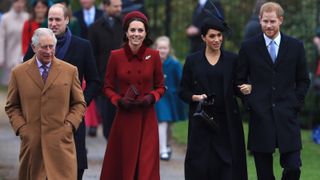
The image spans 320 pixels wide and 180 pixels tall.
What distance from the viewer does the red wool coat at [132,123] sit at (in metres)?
11.0

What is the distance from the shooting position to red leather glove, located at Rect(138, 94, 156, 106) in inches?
428

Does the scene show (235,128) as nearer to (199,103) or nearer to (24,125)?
(199,103)

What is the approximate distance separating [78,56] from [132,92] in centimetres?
68

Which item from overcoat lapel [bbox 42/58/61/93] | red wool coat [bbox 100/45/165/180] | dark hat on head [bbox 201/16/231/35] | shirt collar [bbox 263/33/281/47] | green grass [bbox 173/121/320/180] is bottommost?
green grass [bbox 173/121/320/180]

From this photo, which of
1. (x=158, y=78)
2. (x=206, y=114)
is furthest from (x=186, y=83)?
(x=206, y=114)

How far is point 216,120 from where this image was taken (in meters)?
10.7

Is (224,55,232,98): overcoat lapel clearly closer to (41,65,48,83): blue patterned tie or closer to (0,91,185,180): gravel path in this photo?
(41,65,48,83): blue patterned tie

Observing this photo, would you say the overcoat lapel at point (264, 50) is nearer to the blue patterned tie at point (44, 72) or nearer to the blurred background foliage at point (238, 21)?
the blue patterned tie at point (44, 72)

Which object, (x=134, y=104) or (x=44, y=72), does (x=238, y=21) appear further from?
(x=44, y=72)

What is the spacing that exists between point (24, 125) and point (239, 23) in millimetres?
10949

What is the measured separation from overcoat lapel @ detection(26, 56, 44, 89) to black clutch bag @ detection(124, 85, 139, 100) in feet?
4.52

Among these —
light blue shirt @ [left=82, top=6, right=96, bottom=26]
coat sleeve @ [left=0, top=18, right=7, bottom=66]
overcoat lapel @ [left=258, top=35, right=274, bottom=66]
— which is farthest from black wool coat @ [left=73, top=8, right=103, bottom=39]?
overcoat lapel @ [left=258, top=35, right=274, bottom=66]

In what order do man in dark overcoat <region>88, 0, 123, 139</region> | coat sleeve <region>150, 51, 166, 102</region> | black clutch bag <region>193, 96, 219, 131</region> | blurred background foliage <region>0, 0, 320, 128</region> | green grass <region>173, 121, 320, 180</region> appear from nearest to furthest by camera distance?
1. black clutch bag <region>193, 96, 219, 131</region>
2. coat sleeve <region>150, 51, 166, 102</region>
3. green grass <region>173, 121, 320, 180</region>
4. man in dark overcoat <region>88, 0, 123, 139</region>
5. blurred background foliage <region>0, 0, 320, 128</region>

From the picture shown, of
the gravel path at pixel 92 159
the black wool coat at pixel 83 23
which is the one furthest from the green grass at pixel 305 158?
the black wool coat at pixel 83 23
